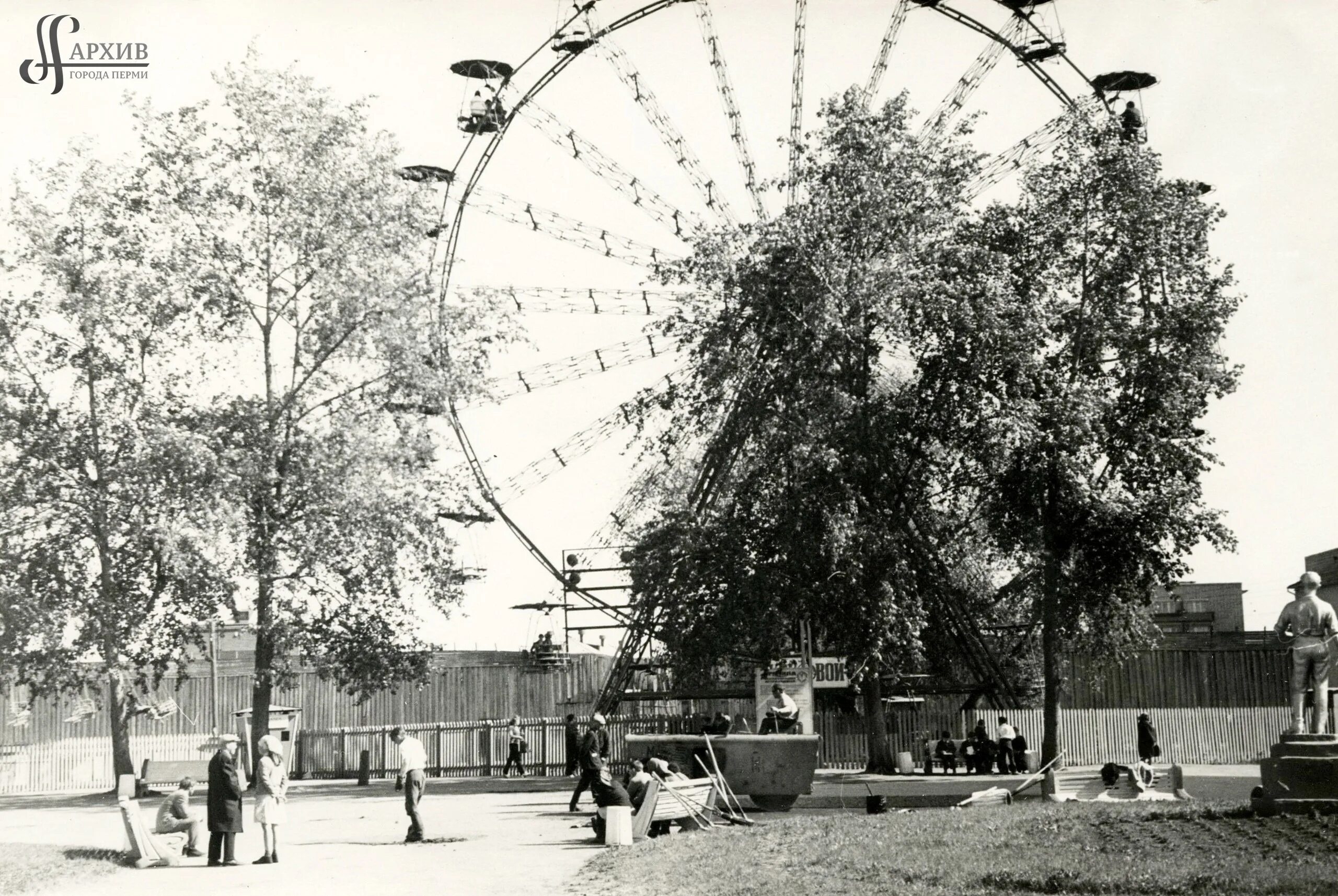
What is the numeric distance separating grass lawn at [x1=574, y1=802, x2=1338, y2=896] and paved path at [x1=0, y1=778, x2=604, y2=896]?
1.05m

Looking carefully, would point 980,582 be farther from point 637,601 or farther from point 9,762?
point 9,762

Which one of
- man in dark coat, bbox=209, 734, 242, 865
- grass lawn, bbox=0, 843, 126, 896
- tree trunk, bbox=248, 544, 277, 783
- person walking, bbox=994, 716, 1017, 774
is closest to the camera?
grass lawn, bbox=0, 843, 126, 896

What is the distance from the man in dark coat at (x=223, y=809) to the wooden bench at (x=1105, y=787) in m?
10.9

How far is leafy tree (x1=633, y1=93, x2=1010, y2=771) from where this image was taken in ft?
98.9

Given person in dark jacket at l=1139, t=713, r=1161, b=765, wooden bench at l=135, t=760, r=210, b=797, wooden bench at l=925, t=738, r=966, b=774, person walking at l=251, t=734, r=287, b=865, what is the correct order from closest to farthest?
person walking at l=251, t=734, r=287, b=865, wooden bench at l=135, t=760, r=210, b=797, person in dark jacket at l=1139, t=713, r=1161, b=765, wooden bench at l=925, t=738, r=966, b=774

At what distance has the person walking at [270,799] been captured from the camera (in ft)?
55.6

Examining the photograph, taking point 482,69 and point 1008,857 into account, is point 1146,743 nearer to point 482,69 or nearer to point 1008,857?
point 1008,857

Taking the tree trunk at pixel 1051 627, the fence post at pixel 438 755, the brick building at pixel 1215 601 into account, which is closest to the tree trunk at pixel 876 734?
the tree trunk at pixel 1051 627

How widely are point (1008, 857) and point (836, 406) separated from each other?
17.5 metres

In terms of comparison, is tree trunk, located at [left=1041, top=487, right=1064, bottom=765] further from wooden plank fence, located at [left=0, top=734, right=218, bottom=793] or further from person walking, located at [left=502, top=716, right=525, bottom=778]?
wooden plank fence, located at [left=0, top=734, right=218, bottom=793]

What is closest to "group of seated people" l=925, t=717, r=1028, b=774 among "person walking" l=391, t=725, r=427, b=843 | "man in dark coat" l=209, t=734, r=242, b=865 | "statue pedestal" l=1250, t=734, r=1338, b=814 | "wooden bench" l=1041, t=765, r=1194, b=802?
"wooden bench" l=1041, t=765, r=1194, b=802

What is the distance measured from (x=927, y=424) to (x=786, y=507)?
11.7 feet

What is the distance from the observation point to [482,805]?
26125 millimetres

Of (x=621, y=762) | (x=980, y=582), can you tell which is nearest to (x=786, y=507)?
(x=621, y=762)
